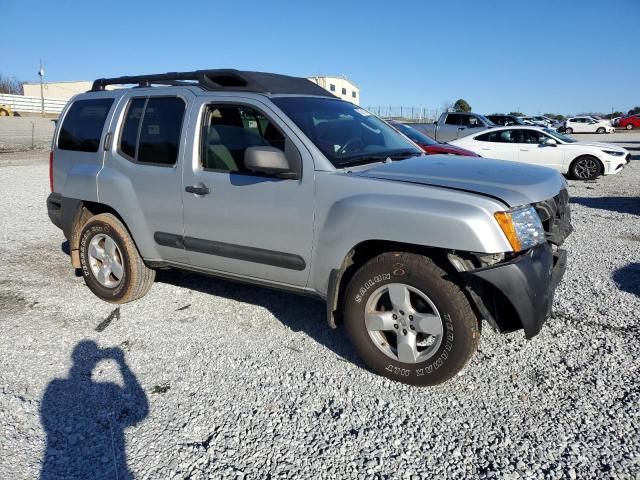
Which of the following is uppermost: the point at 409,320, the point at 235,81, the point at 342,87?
the point at 342,87

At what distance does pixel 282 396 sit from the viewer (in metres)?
3.19

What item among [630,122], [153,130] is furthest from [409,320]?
[630,122]

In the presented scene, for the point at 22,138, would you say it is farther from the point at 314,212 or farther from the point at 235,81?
the point at 314,212

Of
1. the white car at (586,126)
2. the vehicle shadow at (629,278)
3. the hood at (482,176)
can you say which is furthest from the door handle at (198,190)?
the white car at (586,126)

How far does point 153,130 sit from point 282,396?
2509 millimetres

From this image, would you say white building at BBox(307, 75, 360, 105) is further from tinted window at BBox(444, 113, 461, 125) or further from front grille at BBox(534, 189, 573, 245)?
front grille at BBox(534, 189, 573, 245)

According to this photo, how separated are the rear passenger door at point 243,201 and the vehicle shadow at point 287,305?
60 cm

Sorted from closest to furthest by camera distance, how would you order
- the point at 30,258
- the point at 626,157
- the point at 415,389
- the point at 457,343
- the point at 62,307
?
the point at 457,343 → the point at 415,389 → the point at 62,307 → the point at 30,258 → the point at 626,157

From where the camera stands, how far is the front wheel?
3029 mm

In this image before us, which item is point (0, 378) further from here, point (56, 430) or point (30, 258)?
point (30, 258)

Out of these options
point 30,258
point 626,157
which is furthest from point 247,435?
point 626,157

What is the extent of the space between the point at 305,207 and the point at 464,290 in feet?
3.84

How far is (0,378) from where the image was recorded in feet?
11.3

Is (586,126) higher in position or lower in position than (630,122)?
lower
